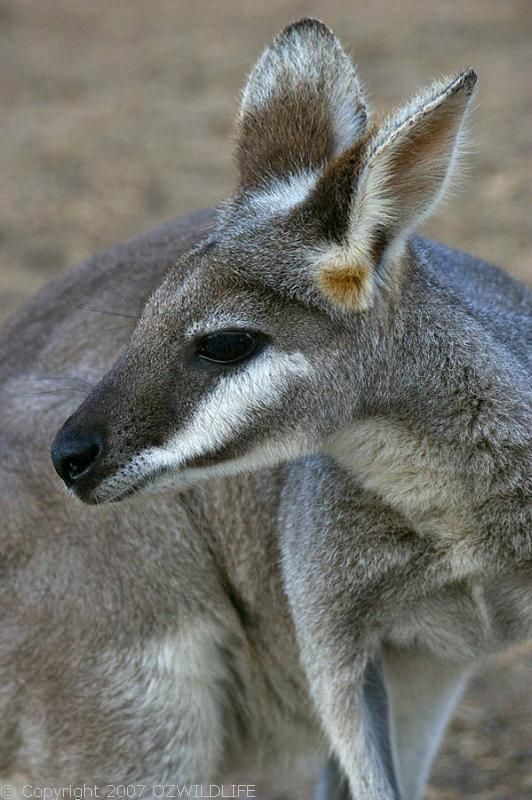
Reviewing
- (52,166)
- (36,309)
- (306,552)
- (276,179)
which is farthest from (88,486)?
(52,166)

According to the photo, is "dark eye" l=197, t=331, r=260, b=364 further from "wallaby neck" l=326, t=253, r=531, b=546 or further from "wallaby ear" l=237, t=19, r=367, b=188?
"wallaby ear" l=237, t=19, r=367, b=188

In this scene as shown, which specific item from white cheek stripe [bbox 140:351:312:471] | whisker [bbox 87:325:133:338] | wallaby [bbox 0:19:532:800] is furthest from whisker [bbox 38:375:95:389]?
white cheek stripe [bbox 140:351:312:471]

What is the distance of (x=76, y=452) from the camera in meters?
3.38

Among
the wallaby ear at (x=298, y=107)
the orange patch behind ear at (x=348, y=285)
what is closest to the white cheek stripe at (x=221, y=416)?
the orange patch behind ear at (x=348, y=285)

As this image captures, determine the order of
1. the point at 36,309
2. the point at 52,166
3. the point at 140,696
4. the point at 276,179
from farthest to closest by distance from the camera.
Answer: the point at 52,166 → the point at 36,309 → the point at 140,696 → the point at 276,179

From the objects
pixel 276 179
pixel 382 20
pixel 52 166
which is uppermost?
pixel 382 20

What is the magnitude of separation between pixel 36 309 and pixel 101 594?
3.78 feet

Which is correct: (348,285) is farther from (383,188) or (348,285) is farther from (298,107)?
(298,107)

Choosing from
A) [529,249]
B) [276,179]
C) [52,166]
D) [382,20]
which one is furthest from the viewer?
[382,20]

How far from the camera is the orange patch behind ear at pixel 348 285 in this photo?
3.40 metres

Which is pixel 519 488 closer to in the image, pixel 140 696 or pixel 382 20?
pixel 140 696

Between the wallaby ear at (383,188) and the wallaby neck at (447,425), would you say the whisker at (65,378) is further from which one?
the wallaby ear at (383,188)

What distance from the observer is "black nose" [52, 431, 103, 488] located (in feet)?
11.1

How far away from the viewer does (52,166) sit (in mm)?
9430
